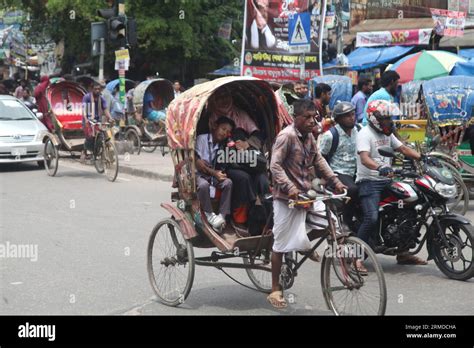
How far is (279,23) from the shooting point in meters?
20.2

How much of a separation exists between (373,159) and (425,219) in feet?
2.49

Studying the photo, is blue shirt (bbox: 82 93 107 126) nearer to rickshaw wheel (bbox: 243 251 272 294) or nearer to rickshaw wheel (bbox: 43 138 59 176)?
rickshaw wheel (bbox: 43 138 59 176)

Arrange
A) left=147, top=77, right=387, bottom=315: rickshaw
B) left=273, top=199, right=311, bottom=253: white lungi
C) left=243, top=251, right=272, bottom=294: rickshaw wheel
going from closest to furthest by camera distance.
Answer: left=147, top=77, right=387, bottom=315: rickshaw, left=273, top=199, right=311, bottom=253: white lungi, left=243, top=251, right=272, bottom=294: rickshaw wheel

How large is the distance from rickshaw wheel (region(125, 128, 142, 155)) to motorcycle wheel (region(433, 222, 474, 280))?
510 inches

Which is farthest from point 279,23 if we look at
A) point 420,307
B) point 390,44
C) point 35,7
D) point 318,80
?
point 420,307

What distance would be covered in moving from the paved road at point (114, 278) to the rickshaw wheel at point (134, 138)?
7.76 meters

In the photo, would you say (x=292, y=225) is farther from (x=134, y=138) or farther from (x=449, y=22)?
(x=449, y=22)

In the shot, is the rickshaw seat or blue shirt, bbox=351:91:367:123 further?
the rickshaw seat

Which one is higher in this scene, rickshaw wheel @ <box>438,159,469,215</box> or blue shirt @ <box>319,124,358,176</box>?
blue shirt @ <box>319,124,358,176</box>

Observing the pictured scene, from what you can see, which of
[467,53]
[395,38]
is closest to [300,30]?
[467,53]

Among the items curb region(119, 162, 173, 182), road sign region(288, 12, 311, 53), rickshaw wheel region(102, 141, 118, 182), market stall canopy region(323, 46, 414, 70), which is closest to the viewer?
road sign region(288, 12, 311, 53)

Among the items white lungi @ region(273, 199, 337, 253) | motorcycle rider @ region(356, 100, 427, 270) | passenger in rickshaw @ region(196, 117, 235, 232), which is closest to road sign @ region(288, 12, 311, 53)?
motorcycle rider @ region(356, 100, 427, 270)

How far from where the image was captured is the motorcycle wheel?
6910 millimetres

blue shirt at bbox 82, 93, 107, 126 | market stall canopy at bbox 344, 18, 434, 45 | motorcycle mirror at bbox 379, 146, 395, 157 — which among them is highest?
market stall canopy at bbox 344, 18, 434, 45
